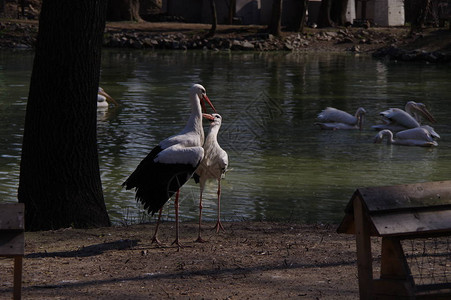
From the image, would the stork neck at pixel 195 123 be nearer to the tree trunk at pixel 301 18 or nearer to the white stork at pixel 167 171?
the white stork at pixel 167 171

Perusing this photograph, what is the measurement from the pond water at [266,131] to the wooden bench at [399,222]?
430 centimetres

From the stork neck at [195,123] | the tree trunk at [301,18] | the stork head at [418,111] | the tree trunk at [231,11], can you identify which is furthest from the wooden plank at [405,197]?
the tree trunk at [231,11]

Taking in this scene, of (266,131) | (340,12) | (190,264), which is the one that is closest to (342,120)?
(266,131)

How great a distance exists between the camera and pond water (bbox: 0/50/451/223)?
10.4 m

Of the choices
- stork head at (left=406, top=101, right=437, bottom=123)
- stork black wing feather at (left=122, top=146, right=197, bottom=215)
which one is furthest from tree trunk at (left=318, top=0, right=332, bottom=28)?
stork black wing feather at (left=122, top=146, right=197, bottom=215)

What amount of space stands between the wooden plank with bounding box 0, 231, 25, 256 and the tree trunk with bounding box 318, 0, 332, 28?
148 feet

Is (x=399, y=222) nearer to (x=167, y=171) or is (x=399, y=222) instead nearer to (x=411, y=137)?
(x=167, y=171)

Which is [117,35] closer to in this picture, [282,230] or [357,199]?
[282,230]

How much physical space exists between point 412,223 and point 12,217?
2316 millimetres

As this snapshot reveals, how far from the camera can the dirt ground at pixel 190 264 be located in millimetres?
5895

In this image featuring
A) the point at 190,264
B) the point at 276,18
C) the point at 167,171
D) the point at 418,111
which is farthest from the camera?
the point at 276,18

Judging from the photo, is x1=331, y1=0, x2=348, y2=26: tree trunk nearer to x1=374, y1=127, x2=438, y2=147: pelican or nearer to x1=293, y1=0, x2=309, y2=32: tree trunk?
x1=293, y1=0, x2=309, y2=32: tree trunk

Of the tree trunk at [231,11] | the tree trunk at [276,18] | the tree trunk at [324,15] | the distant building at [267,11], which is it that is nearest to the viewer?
the tree trunk at [276,18]

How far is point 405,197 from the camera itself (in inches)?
183
